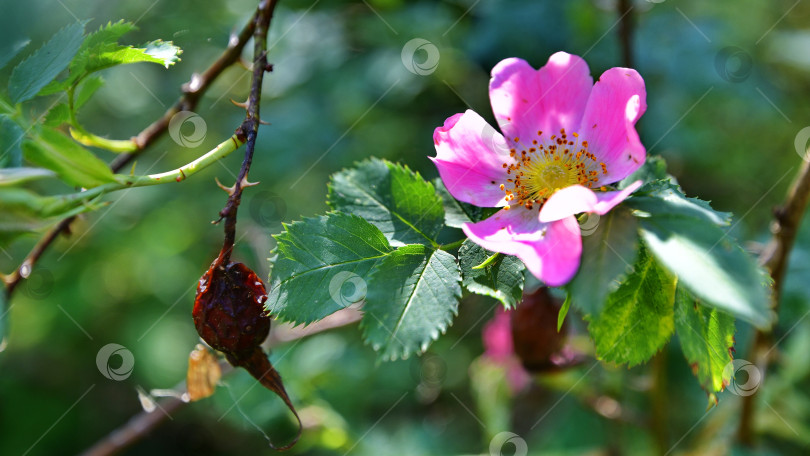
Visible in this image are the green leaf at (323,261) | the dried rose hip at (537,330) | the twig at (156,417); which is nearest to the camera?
the green leaf at (323,261)

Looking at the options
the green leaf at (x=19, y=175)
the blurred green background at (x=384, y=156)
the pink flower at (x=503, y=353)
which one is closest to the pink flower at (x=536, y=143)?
the green leaf at (x=19, y=175)

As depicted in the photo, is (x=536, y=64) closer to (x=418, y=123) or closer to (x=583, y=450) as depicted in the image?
(x=418, y=123)

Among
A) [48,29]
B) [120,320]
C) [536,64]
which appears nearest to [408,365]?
[536,64]

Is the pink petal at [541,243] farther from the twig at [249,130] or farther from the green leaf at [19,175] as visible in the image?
the green leaf at [19,175]

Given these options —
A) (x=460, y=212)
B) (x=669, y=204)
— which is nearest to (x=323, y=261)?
(x=460, y=212)

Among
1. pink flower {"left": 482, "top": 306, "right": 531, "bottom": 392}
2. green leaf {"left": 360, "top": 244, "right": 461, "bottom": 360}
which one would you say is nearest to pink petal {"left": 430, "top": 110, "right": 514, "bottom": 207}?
green leaf {"left": 360, "top": 244, "right": 461, "bottom": 360}

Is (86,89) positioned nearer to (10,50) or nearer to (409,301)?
(10,50)

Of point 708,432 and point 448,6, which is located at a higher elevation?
point 448,6
